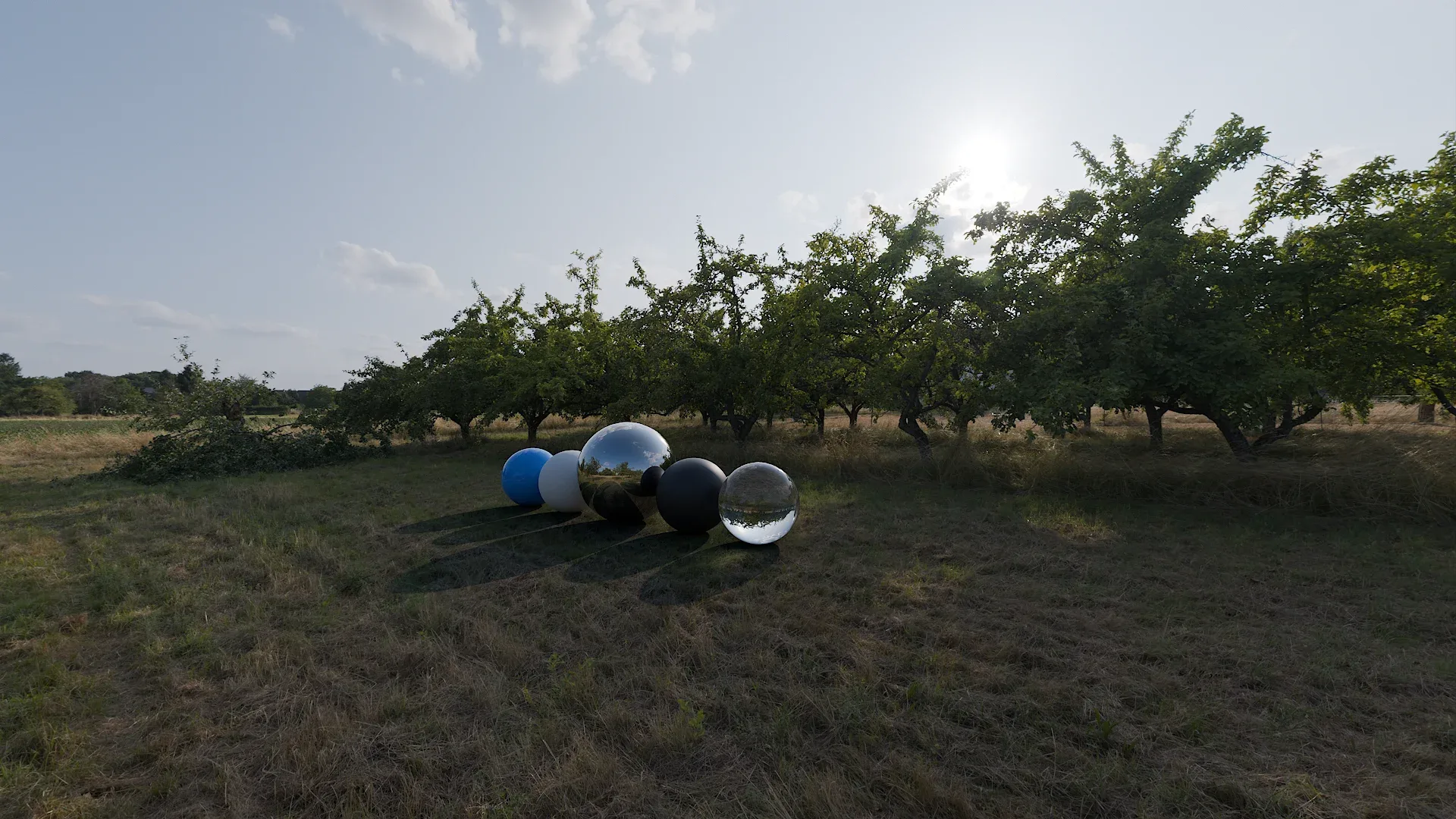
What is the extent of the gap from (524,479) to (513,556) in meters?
3.34

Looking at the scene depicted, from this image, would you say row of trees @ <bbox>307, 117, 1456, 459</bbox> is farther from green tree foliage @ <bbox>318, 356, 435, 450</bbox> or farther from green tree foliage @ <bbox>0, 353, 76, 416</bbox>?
green tree foliage @ <bbox>0, 353, 76, 416</bbox>

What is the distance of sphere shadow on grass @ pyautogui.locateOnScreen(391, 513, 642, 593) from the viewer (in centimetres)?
728

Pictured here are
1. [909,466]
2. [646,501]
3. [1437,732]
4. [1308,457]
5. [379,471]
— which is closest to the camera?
[1437,732]

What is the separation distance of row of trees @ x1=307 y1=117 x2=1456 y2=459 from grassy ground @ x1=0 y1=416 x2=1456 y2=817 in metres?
2.93

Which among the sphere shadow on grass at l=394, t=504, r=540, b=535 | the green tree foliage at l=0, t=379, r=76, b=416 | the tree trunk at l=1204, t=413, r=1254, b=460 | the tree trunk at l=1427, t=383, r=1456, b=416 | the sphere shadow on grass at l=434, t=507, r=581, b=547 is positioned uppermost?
the green tree foliage at l=0, t=379, r=76, b=416

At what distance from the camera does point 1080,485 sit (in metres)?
12.3

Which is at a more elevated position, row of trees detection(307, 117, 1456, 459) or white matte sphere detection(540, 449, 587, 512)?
row of trees detection(307, 117, 1456, 459)

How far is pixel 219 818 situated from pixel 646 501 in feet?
21.9

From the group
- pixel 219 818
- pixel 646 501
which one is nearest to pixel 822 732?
pixel 219 818

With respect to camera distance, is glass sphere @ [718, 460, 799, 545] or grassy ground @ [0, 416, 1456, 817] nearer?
grassy ground @ [0, 416, 1456, 817]

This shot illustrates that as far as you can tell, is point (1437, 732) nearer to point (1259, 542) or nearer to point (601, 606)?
point (1259, 542)

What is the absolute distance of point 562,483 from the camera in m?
10.6

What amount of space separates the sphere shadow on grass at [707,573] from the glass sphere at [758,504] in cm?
30

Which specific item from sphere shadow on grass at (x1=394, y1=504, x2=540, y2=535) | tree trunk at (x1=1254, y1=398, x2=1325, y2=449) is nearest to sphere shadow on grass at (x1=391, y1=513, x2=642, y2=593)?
sphere shadow on grass at (x1=394, y1=504, x2=540, y2=535)
